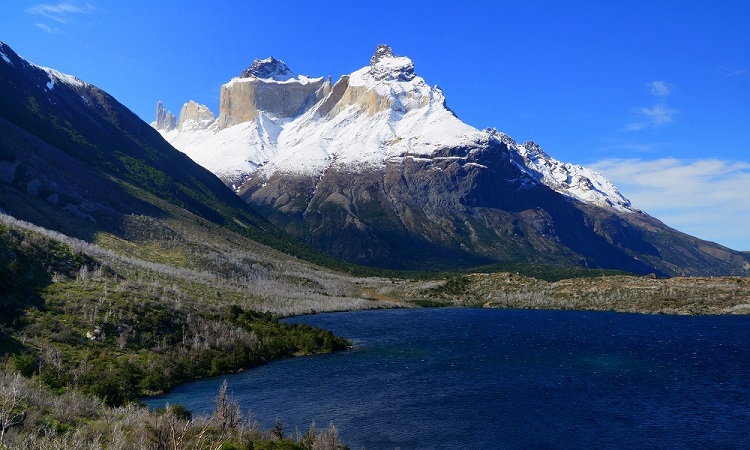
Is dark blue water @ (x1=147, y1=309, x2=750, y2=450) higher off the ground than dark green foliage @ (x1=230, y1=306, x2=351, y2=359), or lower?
lower

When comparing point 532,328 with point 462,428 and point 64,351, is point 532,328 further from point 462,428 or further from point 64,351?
point 64,351

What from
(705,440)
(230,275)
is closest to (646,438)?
(705,440)

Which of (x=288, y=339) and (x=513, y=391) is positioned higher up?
(x=288, y=339)

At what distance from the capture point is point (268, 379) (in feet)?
227

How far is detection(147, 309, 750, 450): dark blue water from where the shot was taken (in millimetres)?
48250

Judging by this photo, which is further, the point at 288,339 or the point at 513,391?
the point at 288,339

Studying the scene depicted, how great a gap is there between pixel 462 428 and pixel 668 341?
73.4 metres

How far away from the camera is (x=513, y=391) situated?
63500 mm

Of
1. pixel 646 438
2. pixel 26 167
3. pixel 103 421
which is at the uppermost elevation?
pixel 26 167

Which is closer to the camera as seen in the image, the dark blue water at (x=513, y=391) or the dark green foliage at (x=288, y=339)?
the dark blue water at (x=513, y=391)

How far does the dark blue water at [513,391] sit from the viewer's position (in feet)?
158

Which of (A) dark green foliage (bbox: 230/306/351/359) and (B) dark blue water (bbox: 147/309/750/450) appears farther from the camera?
(A) dark green foliage (bbox: 230/306/351/359)

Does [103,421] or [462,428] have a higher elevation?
[103,421]

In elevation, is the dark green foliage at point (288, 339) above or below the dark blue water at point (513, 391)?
above
